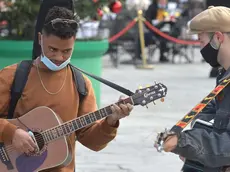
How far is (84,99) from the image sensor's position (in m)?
3.79

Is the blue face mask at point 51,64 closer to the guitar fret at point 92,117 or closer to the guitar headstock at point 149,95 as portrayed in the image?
the guitar fret at point 92,117

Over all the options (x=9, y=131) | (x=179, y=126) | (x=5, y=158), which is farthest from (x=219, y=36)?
(x=5, y=158)

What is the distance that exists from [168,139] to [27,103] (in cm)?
120

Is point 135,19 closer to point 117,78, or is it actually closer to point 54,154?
point 117,78

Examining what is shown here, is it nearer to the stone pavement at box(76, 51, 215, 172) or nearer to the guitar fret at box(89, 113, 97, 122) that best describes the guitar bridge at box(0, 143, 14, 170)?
the guitar fret at box(89, 113, 97, 122)

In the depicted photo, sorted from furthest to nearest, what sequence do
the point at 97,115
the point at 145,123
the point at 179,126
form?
the point at 145,123
the point at 97,115
the point at 179,126

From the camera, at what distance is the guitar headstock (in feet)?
11.5

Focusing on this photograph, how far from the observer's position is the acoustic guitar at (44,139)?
3.63m

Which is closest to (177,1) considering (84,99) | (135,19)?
(135,19)

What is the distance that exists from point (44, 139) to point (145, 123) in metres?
4.93

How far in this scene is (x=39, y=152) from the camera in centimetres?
374

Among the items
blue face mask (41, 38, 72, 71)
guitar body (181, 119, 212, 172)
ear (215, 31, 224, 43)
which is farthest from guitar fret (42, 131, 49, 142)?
ear (215, 31, 224, 43)

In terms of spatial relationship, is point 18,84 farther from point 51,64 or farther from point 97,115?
point 97,115

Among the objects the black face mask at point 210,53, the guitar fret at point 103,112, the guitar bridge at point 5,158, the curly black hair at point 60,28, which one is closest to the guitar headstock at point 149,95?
the guitar fret at point 103,112
